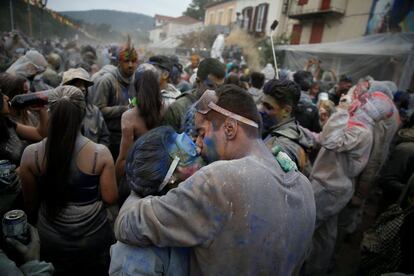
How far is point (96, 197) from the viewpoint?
2.24 m

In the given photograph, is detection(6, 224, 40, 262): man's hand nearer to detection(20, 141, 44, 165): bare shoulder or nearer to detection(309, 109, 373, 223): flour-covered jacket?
detection(20, 141, 44, 165): bare shoulder

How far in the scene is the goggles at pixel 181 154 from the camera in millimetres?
1311

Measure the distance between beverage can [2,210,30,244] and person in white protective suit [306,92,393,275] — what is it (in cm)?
264

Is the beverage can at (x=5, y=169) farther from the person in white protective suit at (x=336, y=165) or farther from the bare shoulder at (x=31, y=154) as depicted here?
the person in white protective suit at (x=336, y=165)

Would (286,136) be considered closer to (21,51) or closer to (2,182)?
(2,182)

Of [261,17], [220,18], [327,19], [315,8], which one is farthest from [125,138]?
[220,18]

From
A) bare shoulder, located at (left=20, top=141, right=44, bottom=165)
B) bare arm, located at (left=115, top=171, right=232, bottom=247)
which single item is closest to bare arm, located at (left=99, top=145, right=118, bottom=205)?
bare shoulder, located at (left=20, top=141, right=44, bottom=165)

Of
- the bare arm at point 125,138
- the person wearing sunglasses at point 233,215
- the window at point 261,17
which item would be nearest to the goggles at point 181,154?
the person wearing sunglasses at point 233,215

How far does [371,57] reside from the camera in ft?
35.6

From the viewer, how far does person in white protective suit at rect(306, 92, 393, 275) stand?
2.88m

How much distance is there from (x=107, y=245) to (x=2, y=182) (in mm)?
961

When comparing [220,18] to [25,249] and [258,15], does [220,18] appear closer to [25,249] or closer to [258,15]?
[258,15]

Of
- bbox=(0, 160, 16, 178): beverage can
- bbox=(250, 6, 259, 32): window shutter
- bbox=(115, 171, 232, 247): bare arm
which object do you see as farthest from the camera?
bbox=(250, 6, 259, 32): window shutter

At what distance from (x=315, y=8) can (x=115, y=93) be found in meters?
21.7
